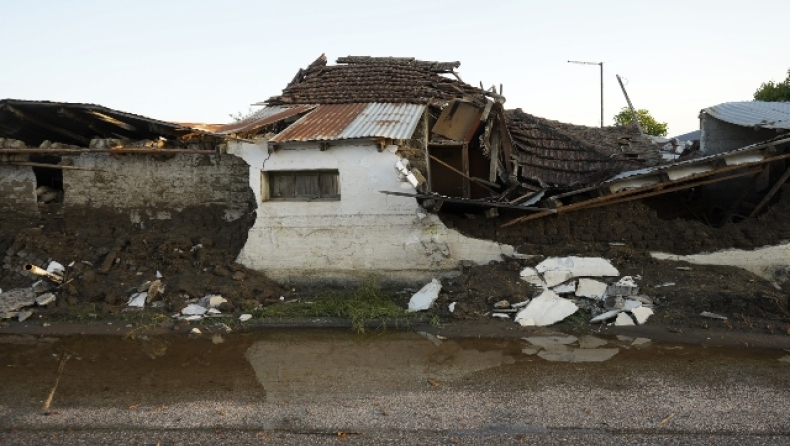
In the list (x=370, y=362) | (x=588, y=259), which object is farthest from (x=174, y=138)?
(x=588, y=259)

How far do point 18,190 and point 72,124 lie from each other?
1.80 metres

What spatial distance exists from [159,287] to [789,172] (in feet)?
35.5

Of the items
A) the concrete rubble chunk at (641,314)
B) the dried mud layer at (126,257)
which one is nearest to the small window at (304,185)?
the dried mud layer at (126,257)

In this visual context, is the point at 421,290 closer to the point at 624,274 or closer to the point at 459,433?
the point at 624,274

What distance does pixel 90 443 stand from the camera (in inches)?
223

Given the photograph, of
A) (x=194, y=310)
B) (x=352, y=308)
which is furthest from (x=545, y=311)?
(x=194, y=310)

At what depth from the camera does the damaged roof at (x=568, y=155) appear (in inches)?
448

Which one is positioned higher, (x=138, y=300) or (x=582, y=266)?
(x=582, y=266)

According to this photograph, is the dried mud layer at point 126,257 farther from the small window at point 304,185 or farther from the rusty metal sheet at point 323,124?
the rusty metal sheet at point 323,124

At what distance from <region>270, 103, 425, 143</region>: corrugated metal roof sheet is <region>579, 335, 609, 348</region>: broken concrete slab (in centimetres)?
441

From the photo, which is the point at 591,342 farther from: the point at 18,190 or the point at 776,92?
the point at 776,92

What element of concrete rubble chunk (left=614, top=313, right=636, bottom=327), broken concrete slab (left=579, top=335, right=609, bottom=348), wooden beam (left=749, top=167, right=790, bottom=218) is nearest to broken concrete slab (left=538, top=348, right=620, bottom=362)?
broken concrete slab (left=579, top=335, right=609, bottom=348)

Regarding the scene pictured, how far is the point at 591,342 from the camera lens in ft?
27.5

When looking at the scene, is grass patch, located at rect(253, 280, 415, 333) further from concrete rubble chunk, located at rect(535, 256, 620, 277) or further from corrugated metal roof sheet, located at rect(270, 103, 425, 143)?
corrugated metal roof sheet, located at rect(270, 103, 425, 143)
